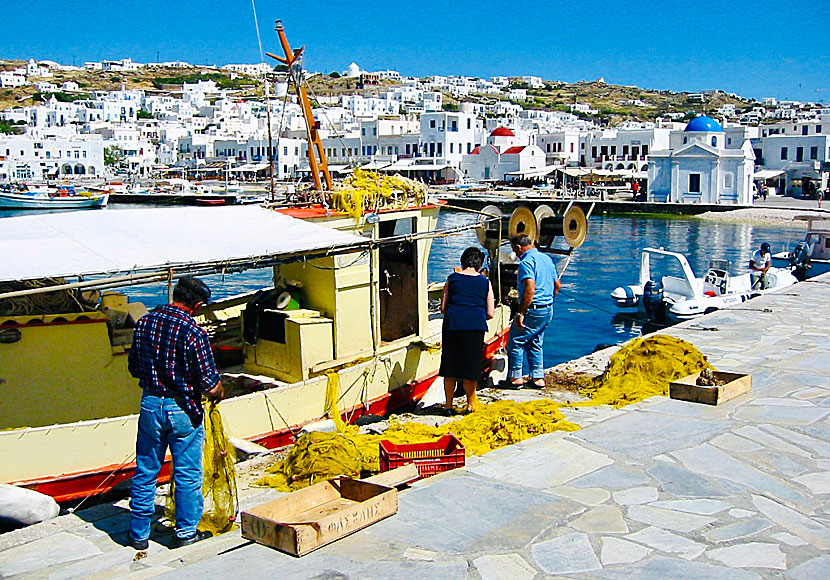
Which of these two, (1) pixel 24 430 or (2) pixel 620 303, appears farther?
(2) pixel 620 303

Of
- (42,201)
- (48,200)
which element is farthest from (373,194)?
(48,200)

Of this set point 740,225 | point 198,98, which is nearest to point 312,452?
point 740,225

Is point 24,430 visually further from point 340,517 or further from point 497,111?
point 497,111

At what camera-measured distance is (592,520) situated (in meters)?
4.75

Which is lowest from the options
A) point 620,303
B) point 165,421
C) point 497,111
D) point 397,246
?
point 620,303

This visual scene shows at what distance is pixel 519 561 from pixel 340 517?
989 millimetres

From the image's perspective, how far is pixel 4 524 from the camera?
252 inches

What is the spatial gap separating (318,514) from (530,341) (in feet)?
14.4

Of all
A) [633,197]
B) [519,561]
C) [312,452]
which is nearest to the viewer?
[519,561]

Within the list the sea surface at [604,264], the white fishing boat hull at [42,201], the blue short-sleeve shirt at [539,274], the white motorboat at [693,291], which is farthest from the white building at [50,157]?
the blue short-sleeve shirt at [539,274]

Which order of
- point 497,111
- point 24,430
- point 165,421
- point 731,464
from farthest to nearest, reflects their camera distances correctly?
point 497,111 → point 24,430 → point 731,464 → point 165,421

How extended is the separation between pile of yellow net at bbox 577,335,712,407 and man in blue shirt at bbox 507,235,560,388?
664 mm

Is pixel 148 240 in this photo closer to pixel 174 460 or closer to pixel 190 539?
pixel 174 460

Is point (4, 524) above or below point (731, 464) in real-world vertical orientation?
below
